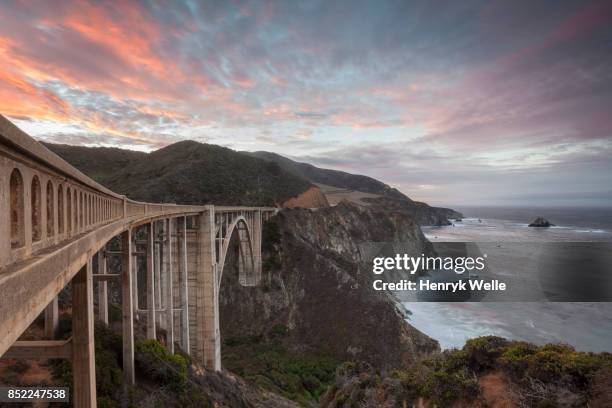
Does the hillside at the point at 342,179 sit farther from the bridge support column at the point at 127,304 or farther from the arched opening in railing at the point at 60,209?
the arched opening in railing at the point at 60,209

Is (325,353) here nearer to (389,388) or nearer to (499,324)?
(499,324)

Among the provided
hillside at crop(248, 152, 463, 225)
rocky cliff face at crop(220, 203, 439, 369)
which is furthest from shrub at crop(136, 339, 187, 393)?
hillside at crop(248, 152, 463, 225)

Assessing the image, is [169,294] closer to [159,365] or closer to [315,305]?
[159,365]

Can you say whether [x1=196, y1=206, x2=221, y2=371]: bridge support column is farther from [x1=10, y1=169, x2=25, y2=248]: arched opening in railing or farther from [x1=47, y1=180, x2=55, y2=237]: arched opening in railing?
[x1=10, y1=169, x2=25, y2=248]: arched opening in railing

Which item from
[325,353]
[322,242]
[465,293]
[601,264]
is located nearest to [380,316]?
[325,353]

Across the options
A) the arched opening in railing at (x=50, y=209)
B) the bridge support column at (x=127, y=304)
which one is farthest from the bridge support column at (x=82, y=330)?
the bridge support column at (x=127, y=304)
